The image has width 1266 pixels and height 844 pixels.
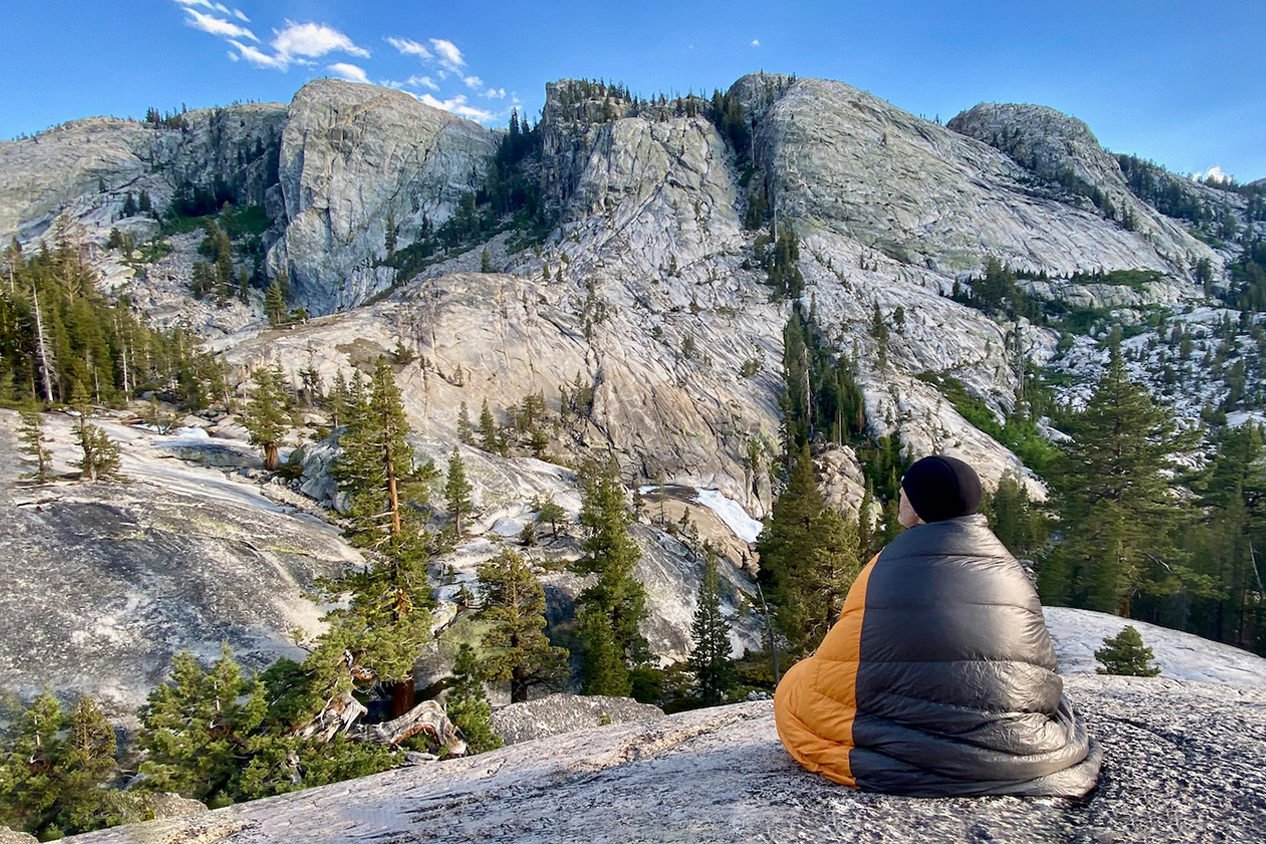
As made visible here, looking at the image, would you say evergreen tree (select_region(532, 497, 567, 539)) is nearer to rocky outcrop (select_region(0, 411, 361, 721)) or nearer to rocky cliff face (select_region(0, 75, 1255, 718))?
rocky cliff face (select_region(0, 75, 1255, 718))

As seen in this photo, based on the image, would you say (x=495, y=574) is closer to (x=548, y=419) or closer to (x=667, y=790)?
(x=667, y=790)

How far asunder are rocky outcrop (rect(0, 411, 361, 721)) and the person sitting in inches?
732

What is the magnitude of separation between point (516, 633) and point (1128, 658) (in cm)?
1991

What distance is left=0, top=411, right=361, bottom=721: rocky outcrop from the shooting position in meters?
18.3

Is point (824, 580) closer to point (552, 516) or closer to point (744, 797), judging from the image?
point (552, 516)

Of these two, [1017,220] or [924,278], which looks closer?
[924,278]

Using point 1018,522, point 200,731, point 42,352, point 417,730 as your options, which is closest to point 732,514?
point 1018,522

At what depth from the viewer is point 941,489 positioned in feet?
13.6

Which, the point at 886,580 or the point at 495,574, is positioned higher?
the point at 886,580

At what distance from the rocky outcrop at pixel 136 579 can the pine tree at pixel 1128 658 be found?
24.5m

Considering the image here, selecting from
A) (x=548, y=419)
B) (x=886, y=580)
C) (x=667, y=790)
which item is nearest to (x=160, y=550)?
(x=667, y=790)

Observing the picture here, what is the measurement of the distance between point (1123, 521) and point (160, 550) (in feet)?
148

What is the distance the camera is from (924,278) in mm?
121812

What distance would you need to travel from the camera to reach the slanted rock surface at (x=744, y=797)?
12.3ft
